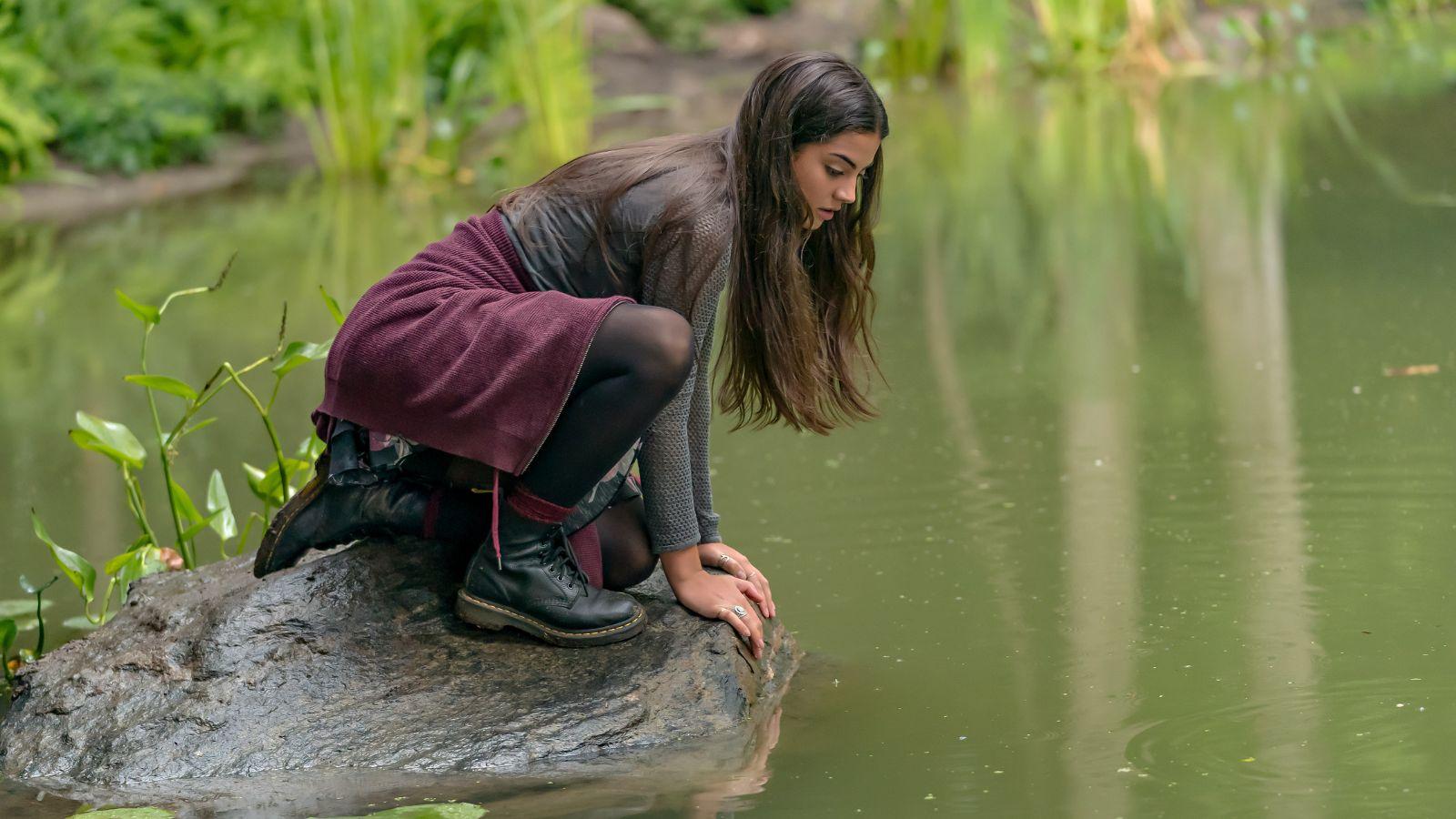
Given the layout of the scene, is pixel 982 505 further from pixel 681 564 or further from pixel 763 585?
pixel 681 564

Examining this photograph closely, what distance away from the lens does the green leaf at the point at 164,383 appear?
278cm

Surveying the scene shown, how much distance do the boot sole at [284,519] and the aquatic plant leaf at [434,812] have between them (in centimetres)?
64

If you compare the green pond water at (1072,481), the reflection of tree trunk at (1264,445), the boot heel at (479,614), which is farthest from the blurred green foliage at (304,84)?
the boot heel at (479,614)

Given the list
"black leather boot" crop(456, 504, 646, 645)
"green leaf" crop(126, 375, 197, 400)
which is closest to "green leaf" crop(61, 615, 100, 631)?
"green leaf" crop(126, 375, 197, 400)

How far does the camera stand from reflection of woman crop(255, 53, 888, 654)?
242cm

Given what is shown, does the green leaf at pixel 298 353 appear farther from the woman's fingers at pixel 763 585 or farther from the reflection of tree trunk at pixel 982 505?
the reflection of tree trunk at pixel 982 505

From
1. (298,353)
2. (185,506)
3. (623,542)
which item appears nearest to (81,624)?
(185,506)

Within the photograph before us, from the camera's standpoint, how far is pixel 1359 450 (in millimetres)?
3678

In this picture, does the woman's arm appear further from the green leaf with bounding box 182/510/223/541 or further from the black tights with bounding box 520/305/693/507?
the green leaf with bounding box 182/510/223/541

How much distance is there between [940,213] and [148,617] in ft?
16.9

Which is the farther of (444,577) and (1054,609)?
(1054,609)

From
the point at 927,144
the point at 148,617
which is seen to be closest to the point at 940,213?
the point at 927,144

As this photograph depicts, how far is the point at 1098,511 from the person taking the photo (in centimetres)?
347

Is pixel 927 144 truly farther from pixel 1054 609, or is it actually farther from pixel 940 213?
pixel 1054 609
